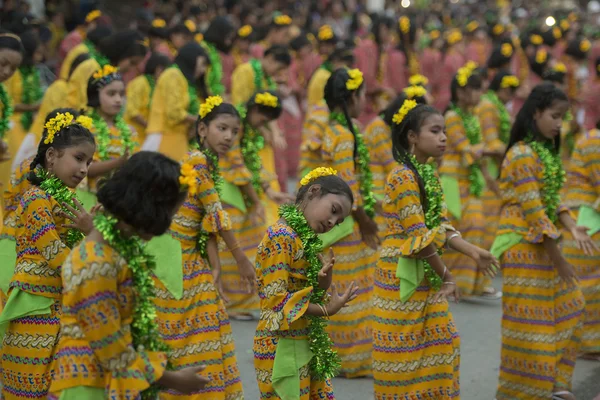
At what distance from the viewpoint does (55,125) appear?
417 centimetres

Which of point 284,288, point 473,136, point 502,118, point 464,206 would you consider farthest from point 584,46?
point 284,288

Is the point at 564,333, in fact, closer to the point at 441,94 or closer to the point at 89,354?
the point at 89,354

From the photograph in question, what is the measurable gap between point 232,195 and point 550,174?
249cm

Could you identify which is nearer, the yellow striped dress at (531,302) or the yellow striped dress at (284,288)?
the yellow striped dress at (284,288)

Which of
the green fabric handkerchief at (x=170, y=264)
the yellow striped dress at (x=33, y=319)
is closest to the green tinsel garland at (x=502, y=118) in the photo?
the green fabric handkerchief at (x=170, y=264)

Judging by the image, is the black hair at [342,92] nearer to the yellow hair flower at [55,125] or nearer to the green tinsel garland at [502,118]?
the yellow hair flower at [55,125]

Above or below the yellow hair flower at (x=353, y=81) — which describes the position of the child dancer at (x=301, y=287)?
below

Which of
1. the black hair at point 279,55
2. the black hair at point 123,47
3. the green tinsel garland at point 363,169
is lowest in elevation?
the green tinsel garland at point 363,169

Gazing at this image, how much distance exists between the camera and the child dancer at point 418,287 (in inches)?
187

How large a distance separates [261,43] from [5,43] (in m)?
8.10

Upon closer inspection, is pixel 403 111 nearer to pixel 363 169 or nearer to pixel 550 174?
pixel 550 174

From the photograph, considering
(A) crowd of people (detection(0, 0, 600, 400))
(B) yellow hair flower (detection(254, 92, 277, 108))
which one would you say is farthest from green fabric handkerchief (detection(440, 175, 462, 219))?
(B) yellow hair flower (detection(254, 92, 277, 108))

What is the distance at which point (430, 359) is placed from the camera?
4844 mm

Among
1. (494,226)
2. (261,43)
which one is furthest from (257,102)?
(261,43)
